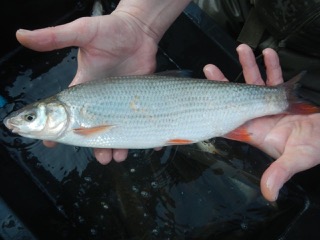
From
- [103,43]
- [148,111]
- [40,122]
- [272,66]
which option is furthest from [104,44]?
[272,66]

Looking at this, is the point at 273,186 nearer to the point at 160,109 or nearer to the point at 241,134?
the point at 241,134

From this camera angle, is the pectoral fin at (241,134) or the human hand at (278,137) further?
the pectoral fin at (241,134)

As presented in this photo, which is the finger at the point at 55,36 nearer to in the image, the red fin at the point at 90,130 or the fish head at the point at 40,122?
the fish head at the point at 40,122

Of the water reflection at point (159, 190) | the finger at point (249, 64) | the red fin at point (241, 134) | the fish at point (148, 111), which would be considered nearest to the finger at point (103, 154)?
the fish at point (148, 111)

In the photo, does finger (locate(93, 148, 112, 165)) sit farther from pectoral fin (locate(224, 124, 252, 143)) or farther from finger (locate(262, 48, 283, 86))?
finger (locate(262, 48, 283, 86))

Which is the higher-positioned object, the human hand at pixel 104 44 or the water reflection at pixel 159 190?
the human hand at pixel 104 44

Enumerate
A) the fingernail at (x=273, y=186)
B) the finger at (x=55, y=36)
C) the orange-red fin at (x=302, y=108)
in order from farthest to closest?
the orange-red fin at (x=302, y=108) < the finger at (x=55, y=36) < the fingernail at (x=273, y=186)
